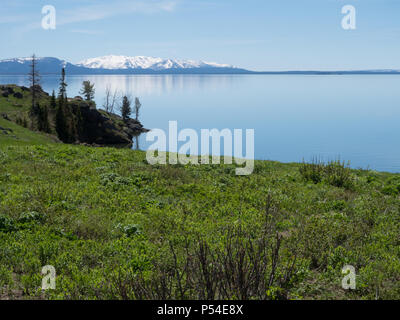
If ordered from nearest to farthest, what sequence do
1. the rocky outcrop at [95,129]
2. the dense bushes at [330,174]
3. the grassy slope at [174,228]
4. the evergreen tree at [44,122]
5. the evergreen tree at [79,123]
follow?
the grassy slope at [174,228]
the dense bushes at [330,174]
the evergreen tree at [44,122]
the evergreen tree at [79,123]
the rocky outcrop at [95,129]

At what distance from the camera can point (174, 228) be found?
11.3 meters

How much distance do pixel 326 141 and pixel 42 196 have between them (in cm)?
10886

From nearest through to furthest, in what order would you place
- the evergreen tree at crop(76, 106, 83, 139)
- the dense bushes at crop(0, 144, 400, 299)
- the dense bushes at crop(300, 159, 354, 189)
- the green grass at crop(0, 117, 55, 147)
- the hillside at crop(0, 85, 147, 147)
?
the dense bushes at crop(0, 144, 400, 299), the dense bushes at crop(300, 159, 354, 189), the green grass at crop(0, 117, 55, 147), the hillside at crop(0, 85, 147, 147), the evergreen tree at crop(76, 106, 83, 139)

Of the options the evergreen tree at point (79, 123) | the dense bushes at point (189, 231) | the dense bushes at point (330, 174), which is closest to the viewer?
the dense bushes at point (189, 231)

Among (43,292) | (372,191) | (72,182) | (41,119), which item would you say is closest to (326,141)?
(41,119)

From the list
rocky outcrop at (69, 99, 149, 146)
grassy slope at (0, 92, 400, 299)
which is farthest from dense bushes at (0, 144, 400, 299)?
rocky outcrop at (69, 99, 149, 146)

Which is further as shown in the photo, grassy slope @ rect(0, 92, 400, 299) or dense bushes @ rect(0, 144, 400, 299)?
grassy slope @ rect(0, 92, 400, 299)

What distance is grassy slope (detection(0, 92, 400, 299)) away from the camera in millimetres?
7457

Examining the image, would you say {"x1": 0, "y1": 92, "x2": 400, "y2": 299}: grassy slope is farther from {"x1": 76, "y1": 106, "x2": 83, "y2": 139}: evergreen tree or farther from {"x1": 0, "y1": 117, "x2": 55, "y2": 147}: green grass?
{"x1": 76, "y1": 106, "x2": 83, "y2": 139}: evergreen tree

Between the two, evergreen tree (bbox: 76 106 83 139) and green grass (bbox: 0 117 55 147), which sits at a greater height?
evergreen tree (bbox: 76 106 83 139)

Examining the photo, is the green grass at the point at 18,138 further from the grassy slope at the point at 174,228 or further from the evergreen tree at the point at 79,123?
the evergreen tree at the point at 79,123

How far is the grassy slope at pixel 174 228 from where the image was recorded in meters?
7.46

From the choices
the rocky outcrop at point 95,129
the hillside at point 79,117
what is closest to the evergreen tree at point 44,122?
the hillside at point 79,117
